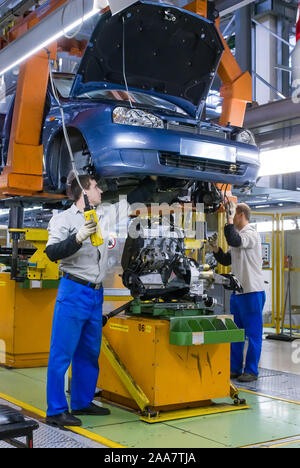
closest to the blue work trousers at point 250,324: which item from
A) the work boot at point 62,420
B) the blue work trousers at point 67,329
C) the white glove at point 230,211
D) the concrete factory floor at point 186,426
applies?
the concrete factory floor at point 186,426

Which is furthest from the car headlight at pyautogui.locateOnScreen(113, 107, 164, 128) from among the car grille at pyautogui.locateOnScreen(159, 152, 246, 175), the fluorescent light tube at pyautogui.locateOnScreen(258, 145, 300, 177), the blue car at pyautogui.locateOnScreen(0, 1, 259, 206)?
the fluorescent light tube at pyautogui.locateOnScreen(258, 145, 300, 177)

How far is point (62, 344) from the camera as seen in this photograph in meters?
3.79

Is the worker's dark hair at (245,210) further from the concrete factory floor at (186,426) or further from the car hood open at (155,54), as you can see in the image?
the concrete factory floor at (186,426)

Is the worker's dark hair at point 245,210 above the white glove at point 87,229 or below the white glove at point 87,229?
above

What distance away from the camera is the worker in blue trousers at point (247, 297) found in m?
5.43

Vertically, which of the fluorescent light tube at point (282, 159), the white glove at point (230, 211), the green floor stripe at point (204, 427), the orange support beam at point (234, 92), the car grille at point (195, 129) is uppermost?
the orange support beam at point (234, 92)

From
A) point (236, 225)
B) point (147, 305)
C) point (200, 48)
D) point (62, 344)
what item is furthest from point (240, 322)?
point (200, 48)

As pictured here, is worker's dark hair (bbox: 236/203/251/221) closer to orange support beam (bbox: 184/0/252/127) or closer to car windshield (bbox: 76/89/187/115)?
Answer: orange support beam (bbox: 184/0/252/127)

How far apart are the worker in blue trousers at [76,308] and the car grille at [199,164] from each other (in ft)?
1.99

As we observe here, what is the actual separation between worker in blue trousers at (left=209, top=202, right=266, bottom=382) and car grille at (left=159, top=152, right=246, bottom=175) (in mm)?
681

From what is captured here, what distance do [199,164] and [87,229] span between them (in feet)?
3.94

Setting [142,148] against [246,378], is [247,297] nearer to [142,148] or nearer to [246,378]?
[246,378]

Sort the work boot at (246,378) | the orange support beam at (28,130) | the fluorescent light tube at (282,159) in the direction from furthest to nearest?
the fluorescent light tube at (282,159) < the work boot at (246,378) < the orange support beam at (28,130)

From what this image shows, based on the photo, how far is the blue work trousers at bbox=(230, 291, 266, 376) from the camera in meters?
5.43
